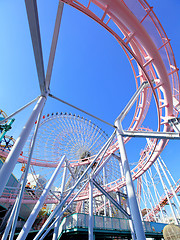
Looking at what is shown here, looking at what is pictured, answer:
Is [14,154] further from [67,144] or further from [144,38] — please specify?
[67,144]

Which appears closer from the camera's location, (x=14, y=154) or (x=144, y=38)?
(x=14, y=154)

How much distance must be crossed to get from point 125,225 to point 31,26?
51.1 feet

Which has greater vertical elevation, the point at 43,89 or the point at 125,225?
the point at 43,89

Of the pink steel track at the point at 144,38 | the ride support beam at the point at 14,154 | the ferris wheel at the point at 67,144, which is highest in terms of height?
the ferris wheel at the point at 67,144

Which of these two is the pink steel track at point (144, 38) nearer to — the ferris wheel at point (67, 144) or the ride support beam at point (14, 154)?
the ride support beam at point (14, 154)

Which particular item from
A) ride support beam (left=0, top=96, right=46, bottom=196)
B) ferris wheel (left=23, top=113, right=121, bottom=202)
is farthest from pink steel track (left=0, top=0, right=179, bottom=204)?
ferris wheel (left=23, top=113, right=121, bottom=202)

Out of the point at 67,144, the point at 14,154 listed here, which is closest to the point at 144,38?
the point at 14,154

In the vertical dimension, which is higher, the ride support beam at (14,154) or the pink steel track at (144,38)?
the pink steel track at (144,38)

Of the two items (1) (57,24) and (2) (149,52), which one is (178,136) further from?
(1) (57,24)

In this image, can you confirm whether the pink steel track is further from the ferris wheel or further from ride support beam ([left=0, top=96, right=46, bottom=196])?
the ferris wheel

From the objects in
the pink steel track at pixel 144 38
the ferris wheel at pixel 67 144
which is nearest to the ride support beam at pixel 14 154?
the pink steel track at pixel 144 38

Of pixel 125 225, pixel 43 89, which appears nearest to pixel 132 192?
pixel 43 89

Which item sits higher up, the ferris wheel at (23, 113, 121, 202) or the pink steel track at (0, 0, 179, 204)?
the ferris wheel at (23, 113, 121, 202)

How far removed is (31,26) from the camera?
3.66 meters
